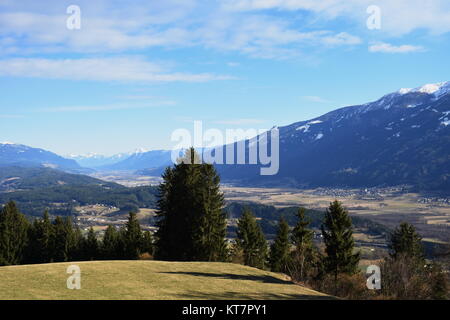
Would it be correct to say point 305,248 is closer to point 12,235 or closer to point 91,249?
point 91,249

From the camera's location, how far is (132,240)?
217 ft

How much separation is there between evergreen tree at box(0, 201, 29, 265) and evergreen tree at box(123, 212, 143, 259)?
67.5 ft

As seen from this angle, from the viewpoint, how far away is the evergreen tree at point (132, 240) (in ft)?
215

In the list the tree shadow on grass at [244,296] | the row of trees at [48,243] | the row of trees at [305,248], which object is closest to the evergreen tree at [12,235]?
the row of trees at [48,243]

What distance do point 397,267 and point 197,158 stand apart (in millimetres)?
29411

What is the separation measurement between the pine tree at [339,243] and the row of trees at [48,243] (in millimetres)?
31125

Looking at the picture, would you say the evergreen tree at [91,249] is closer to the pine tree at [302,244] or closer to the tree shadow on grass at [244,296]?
the pine tree at [302,244]

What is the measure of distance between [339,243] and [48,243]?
5333cm

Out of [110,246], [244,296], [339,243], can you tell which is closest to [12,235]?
[110,246]

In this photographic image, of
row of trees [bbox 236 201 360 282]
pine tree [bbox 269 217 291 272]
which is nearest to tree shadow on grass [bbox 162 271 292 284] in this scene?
row of trees [bbox 236 201 360 282]

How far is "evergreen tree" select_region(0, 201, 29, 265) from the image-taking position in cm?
6925

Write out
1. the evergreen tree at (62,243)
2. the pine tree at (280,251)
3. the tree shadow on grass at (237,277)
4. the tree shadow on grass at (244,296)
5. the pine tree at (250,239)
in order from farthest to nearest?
the evergreen tree at (62,243) → the pine tree at (250,239) → the pine tree at (280,251) → the tree shadow on grass at (237,277) → the tree shadow on grass at (244,296)
